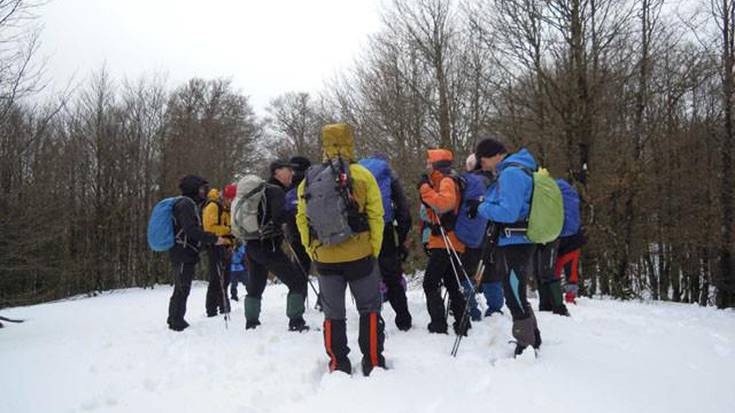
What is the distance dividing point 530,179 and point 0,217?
1013cm

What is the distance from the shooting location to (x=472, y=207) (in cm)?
494

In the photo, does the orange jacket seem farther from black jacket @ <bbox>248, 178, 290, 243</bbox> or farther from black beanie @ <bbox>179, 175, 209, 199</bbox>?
black beanie @ <bbox>179, 175, 209, 199</bbox>

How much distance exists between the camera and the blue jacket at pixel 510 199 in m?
3.99

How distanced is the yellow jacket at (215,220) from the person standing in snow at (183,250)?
0.84 meters

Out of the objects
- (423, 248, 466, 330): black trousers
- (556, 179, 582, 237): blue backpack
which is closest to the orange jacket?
(423, 248, 466, 330): black trousers

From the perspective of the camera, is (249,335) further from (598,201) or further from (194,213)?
(598,201)

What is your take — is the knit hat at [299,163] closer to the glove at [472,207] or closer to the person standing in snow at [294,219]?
the person standing in snow at [294,219]

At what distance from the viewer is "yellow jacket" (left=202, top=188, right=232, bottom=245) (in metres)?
7.41

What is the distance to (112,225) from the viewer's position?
23812mm

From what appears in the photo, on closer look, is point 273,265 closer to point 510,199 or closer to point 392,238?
point 392,238

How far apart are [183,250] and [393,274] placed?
2.81 m

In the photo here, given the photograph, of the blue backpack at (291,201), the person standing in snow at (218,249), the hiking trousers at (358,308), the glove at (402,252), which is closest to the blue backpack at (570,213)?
the glove at (402,252)

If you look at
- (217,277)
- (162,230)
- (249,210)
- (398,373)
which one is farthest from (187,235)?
(398,373)

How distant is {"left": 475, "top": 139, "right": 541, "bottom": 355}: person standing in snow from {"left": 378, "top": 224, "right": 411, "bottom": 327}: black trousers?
132 centimetres
